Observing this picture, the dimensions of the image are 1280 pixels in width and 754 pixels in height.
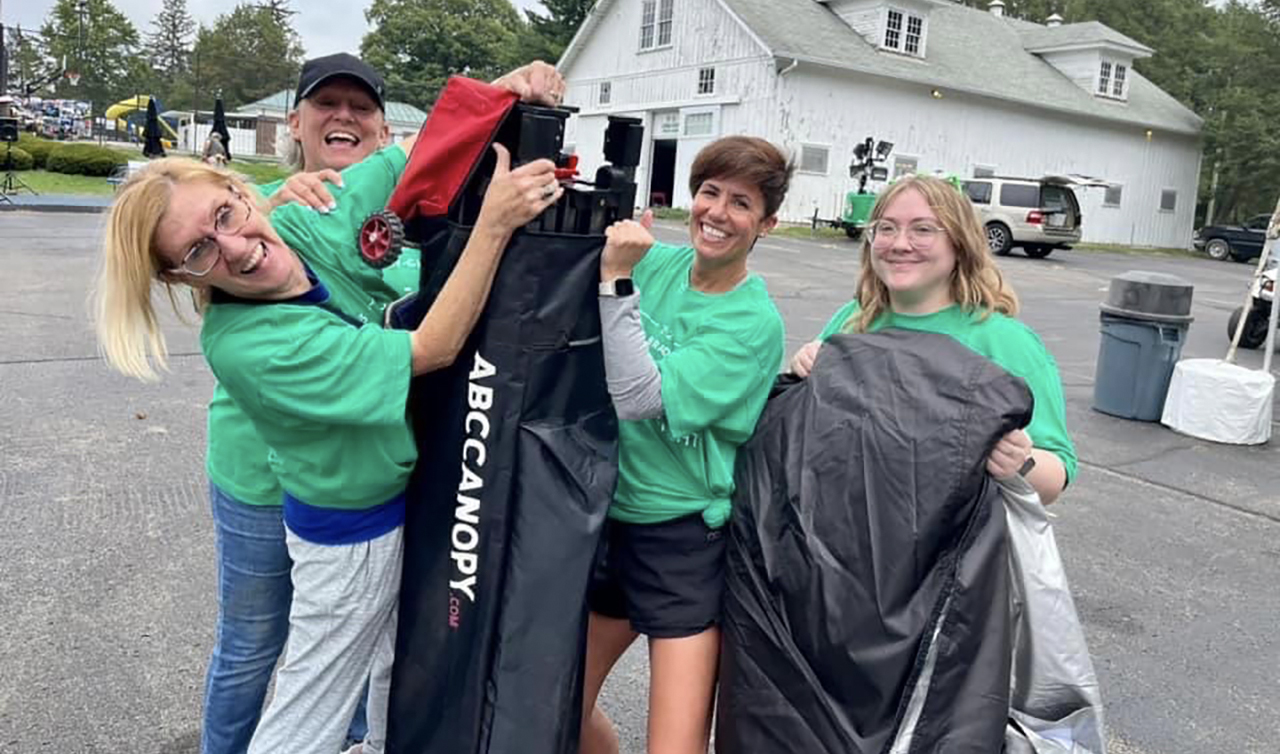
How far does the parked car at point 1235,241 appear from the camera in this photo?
3048cm

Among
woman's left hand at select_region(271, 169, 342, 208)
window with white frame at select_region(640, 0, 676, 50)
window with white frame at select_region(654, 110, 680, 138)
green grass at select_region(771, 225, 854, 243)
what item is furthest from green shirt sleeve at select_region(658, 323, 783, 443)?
window with white frame at select_region(640, 0, 676, 50)

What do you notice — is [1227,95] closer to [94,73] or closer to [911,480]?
[911,480]

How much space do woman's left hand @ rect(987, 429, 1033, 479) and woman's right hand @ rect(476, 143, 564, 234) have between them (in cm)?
87

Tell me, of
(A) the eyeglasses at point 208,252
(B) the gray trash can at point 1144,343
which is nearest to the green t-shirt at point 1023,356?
(A) the eyeglasses at point 208,252

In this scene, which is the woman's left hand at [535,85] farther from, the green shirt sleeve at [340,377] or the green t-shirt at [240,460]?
the green t-shirt at [240,460]

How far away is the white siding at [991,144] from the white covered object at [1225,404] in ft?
50.8

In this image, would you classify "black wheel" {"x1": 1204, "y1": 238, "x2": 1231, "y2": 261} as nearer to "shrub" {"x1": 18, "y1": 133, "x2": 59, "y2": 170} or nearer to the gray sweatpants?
"shrub" {"x1": 18, "y1": 133, "x2": 59, "y2": 170}

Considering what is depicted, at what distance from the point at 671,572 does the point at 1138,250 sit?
111 feet

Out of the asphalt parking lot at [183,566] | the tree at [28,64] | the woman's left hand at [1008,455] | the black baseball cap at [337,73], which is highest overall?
the tree at [28,64]

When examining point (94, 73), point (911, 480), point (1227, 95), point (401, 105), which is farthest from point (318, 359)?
point (94, 73)

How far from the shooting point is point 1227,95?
35500 millimetres

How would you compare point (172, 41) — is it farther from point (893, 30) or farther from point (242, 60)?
point (893, 30)

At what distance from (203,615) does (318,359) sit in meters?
2.35

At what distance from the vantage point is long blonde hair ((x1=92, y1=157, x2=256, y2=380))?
1618mm
